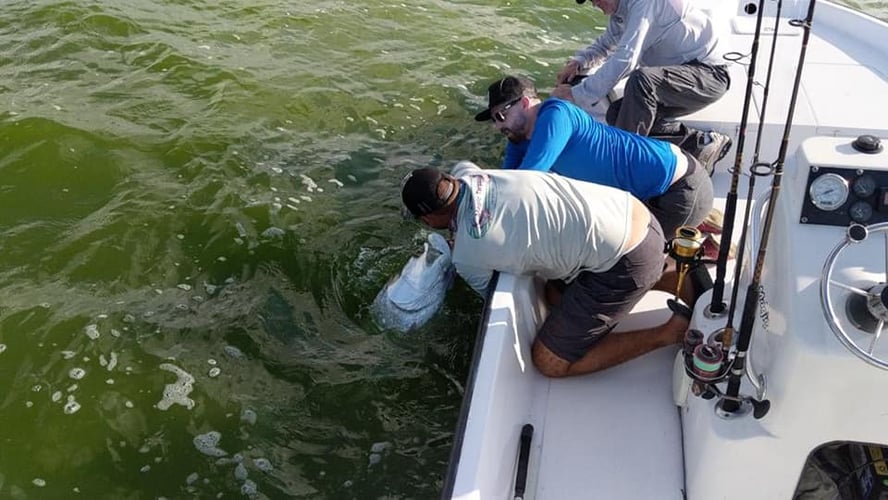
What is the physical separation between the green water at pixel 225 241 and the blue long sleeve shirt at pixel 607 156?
1172 mm

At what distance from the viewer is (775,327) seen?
2457mm

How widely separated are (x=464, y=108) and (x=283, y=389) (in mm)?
3745

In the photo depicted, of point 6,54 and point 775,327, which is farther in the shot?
point 6,54

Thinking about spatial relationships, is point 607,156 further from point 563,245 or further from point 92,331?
point 92,331

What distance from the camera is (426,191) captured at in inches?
129

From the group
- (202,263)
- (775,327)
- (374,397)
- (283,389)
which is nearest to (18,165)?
(202,263)

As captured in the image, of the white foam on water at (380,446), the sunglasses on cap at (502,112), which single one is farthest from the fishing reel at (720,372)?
the sunglasses on cap at (502,112)

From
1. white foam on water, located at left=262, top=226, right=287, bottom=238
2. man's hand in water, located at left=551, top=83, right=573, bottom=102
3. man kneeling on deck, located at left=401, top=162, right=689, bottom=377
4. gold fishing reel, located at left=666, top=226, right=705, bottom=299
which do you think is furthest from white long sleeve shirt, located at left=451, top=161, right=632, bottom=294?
white foam on water, located at left=262, top=226, right=287, bottom=238

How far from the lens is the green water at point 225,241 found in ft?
12.7

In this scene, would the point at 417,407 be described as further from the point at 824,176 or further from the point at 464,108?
the point at 464,108

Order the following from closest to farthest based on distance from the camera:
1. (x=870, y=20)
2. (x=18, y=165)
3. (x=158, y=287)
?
(x=158, y=287) < (x=18, y=165) < (x=870, y=20)

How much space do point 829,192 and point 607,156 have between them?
1549 millimetres

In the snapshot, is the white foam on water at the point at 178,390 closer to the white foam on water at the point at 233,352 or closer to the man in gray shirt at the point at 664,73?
the white foam on water at the point at 233,352

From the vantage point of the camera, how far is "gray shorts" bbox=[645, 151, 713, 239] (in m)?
4.05
